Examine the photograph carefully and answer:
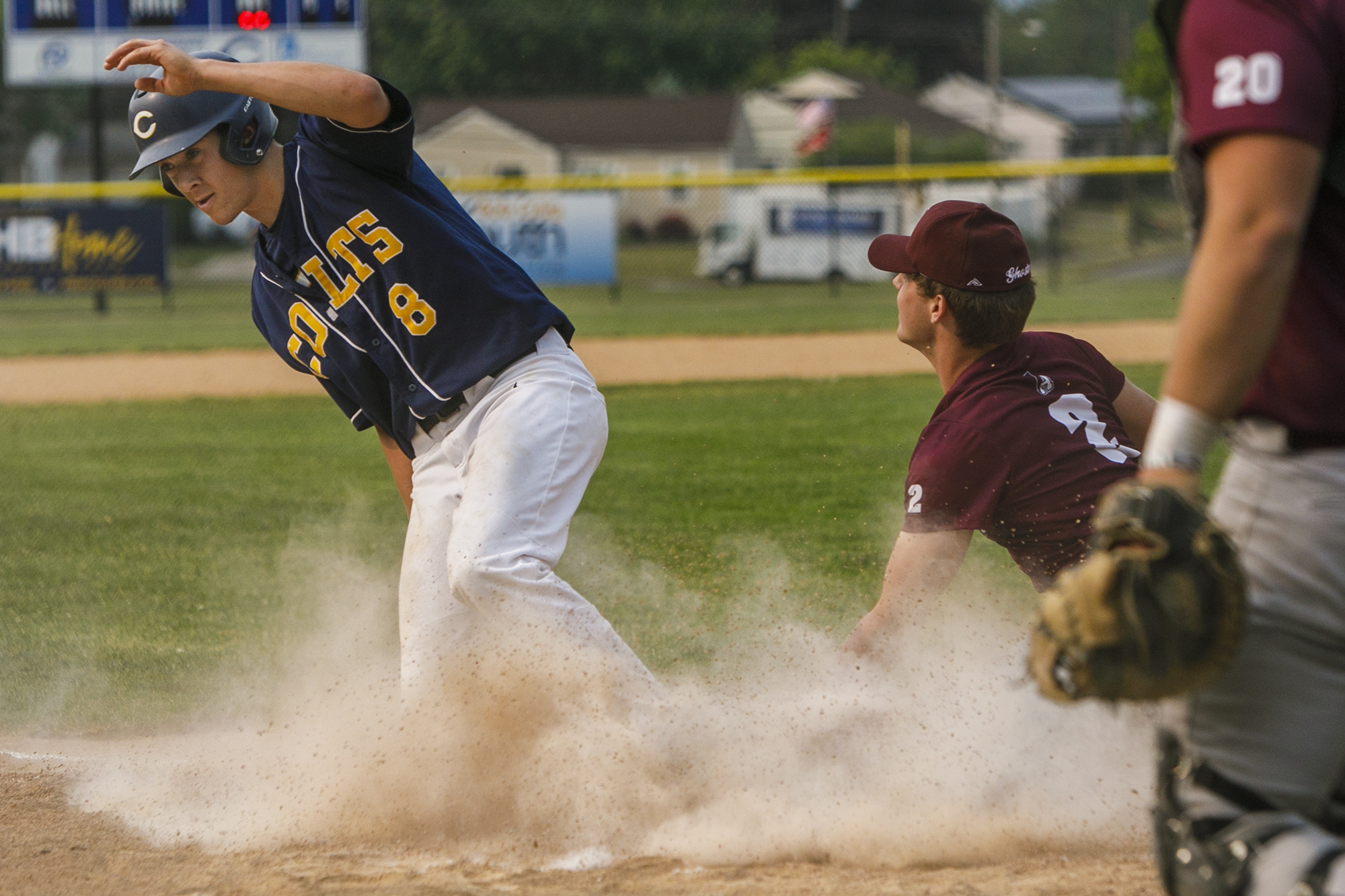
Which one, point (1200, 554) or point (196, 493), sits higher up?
point (1200, 554)

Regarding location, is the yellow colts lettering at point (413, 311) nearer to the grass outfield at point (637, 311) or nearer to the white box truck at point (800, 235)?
the grass outfield at point (637, 311)

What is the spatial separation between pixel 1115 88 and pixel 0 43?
160ft

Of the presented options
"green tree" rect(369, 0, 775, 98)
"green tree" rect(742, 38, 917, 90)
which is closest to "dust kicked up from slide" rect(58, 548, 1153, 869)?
"green tree" rect(369, 0, 775, 98)

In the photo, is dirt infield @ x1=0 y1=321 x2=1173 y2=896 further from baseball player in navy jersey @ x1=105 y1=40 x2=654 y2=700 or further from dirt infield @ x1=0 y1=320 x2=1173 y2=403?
dirt infield @ x1=0 y1=320 x2=1173 y2=403

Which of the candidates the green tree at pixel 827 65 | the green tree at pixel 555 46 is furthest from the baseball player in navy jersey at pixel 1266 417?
the green tree at pixel 827 65

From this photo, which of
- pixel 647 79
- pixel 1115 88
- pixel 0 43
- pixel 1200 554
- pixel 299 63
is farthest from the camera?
pixel 1115 88

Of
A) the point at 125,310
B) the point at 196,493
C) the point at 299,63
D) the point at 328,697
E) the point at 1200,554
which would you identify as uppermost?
the point at 299,63

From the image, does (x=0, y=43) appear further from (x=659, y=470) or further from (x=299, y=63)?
(x=299, y=63)

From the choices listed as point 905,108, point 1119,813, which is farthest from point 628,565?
point 905,108

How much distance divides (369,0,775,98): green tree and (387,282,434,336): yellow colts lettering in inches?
2241

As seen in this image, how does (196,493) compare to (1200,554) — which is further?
(196,493)

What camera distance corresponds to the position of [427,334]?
3236mm

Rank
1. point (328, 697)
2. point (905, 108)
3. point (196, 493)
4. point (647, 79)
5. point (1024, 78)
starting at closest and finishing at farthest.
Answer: point (328, 697) < point (196, 493) < point (905, 108) < point (647, 79) < point (1024, 78)

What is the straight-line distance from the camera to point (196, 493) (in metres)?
7.64
